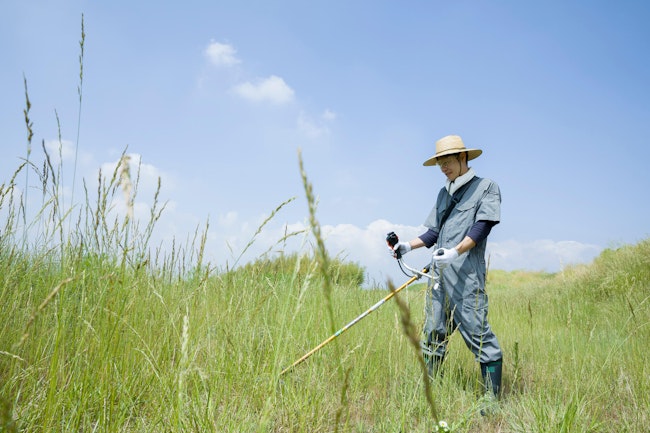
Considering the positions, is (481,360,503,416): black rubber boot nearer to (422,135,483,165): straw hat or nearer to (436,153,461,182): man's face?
(436,153,461,182): man's face

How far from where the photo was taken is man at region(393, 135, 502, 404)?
337cm

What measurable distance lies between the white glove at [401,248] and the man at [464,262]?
0.49m

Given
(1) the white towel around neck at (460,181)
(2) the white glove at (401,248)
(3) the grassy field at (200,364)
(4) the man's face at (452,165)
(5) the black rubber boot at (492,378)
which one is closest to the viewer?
(3) the grassy field at (200,364)

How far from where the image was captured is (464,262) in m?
3.44

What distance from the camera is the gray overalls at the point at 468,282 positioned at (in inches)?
134

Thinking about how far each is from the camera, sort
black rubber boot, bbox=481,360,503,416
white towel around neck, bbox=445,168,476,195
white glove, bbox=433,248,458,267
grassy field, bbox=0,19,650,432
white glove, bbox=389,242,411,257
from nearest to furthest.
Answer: grassy field, bbox=0,19,650,432
white glove, bbox=433,248,458,267
black rubber boot, bbox=481,360,503,416
white towel around neck, bbox=445,168,476,195
white glove, bbox=389,242,411,257

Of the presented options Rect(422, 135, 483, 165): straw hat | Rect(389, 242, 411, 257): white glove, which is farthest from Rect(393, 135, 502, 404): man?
Rect(389, 242, 411, 257): white glove

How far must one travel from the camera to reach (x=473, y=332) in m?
3.35

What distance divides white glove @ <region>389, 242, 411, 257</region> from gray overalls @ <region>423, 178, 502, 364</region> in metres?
0.53

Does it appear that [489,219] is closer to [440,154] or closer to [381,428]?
[440,154]

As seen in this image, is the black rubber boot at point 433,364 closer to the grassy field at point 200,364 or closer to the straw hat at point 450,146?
the grassy field at point 200,364

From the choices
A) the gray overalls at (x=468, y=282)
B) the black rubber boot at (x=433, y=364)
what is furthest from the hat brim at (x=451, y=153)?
the black rubber boot at (x=433, y=364)

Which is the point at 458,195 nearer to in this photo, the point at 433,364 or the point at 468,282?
the point at 468,282

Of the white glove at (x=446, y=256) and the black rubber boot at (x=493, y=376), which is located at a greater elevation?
the white glove at (x=446, y=256)
